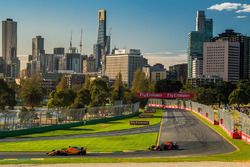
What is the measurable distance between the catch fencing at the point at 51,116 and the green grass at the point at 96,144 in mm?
9545

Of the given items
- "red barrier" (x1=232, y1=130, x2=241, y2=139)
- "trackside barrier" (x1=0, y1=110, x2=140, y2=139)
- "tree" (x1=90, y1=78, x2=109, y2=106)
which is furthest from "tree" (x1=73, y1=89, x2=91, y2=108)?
"red barrier" (x1=232, y1=130, x2=241, y2=139)

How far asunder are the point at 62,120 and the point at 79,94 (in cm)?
5455

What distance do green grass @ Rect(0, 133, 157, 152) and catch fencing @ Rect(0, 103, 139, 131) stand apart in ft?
31.3

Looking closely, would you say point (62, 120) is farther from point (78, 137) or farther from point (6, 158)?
point (6, 158)

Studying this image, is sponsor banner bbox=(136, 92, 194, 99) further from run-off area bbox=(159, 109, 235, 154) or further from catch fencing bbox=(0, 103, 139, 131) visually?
run-off area bbox=(159, 109, 235, 154)

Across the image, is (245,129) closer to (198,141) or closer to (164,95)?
(198,141)

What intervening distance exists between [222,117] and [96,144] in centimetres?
3406

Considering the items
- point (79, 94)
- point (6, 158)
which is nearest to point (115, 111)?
point (79, 94)

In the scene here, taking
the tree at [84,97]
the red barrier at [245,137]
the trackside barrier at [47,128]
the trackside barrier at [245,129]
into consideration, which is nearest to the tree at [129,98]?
the tree at [84,97]

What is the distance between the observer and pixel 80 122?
95812 mm

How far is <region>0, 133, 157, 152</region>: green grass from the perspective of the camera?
56.5 m

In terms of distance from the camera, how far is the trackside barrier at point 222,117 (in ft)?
214

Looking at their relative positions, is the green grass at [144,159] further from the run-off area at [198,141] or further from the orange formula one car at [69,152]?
the orange formula one car at [69,152]

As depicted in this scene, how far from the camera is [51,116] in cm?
8719
